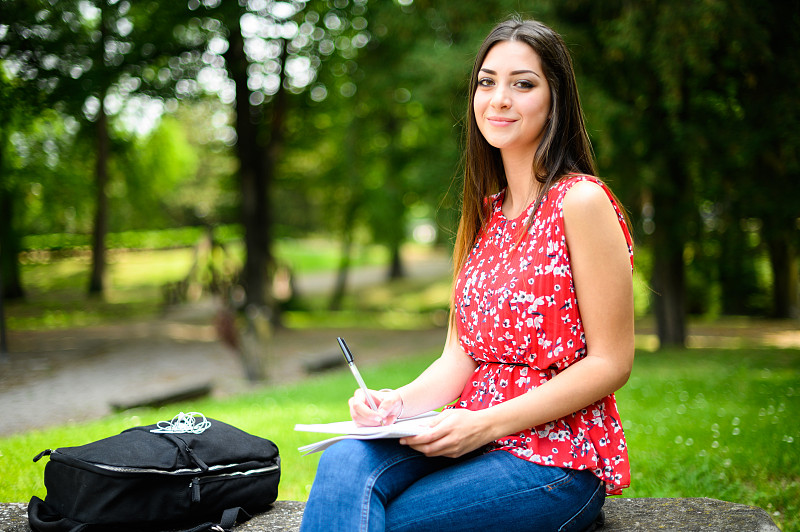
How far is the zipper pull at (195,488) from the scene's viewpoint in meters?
2.58

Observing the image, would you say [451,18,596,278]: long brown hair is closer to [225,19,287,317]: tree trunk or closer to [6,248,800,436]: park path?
[6,248,800,436]: park path

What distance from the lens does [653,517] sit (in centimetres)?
248

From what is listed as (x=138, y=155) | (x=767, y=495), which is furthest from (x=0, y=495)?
(x=138, y=155)

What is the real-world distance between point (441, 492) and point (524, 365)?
0.47 meters

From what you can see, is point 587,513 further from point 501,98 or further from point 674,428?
point 674,428

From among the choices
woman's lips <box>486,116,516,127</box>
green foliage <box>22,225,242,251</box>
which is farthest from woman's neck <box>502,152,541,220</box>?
green foliage <box>22,225,242,251</box>

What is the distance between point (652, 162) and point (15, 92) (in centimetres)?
974

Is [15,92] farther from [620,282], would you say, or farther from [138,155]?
[138,155]

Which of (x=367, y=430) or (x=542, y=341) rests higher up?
(x=542, y=341)

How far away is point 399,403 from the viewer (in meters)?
2.36

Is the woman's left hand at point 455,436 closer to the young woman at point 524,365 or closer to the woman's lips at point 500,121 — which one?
the young woman at point 524,365

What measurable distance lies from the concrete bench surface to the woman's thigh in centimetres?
43

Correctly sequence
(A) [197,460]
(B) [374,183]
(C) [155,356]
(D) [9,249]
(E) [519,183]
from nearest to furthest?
1. (E) [519,183]
2. (A) [197,460]
3. (C) [155,356]
4. (B) [374,183]
5. (D) [9,249]

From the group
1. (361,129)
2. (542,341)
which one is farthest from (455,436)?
(361,129)
